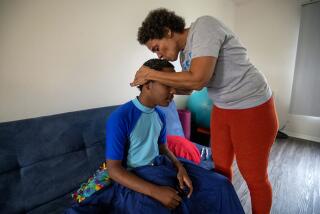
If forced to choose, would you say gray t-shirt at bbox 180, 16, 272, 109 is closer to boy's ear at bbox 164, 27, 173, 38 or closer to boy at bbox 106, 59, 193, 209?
boy's ear at bbox 164, 27, 173, 38

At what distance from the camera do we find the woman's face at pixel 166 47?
1053 mm

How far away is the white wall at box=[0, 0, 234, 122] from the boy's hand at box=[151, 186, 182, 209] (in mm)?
1027

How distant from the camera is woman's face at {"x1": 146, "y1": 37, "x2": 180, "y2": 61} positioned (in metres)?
1.05

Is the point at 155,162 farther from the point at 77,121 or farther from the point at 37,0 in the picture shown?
the point at 37,0

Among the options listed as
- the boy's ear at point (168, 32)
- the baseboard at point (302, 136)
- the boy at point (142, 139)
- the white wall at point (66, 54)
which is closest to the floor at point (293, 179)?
the baseboard at point (302, 136)

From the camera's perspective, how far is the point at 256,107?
1005 millimetres

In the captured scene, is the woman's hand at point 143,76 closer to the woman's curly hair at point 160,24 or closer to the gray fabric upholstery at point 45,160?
the woman's curly hair at point 160,24

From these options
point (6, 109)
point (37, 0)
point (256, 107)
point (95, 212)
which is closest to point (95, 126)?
point (6, 109)

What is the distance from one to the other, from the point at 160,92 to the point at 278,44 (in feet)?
10.3

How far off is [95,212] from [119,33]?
1.46 m

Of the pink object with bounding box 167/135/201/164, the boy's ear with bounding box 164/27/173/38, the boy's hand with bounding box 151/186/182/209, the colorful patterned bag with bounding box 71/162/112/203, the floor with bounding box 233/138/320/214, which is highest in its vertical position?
the boy's ear with bounding box 164/27/173/38

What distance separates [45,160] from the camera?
1.17 metres

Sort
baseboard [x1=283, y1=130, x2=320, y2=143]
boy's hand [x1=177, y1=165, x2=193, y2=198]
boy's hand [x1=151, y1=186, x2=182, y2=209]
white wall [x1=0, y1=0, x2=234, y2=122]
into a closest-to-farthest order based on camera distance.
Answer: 1. boy's hand [x1=151, y1=186, x2=182, y2=209]
2. boy's hand [x1=177, y1=165, x2=193, y2=198]
3. white wall [x1=0, y1=0, x2=234, y2=122]
4. baseboard [x1=283, y1=130, x2=320, y2=143]

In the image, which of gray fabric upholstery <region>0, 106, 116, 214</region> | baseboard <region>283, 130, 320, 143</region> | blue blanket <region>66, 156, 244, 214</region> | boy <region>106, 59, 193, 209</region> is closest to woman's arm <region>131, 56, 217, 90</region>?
boy <region>106, 59, 193, 209</region>
